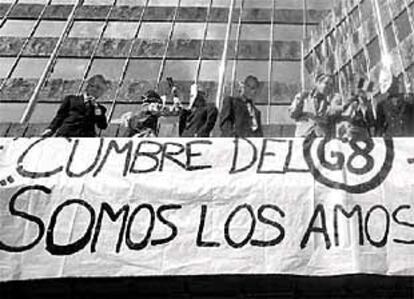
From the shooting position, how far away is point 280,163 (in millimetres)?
5586

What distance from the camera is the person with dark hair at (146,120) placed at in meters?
6.66

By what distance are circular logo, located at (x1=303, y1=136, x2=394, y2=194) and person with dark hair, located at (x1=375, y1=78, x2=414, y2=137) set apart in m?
0.71

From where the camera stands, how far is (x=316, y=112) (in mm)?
6344

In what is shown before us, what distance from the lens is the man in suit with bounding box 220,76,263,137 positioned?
21.9ft

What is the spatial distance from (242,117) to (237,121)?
0.22 feet

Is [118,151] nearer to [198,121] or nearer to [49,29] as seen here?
[198,121]

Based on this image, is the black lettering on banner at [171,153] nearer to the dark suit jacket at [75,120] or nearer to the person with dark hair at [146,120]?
the person with dark hair at [146,120]

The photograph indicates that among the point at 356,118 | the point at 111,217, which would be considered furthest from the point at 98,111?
the point at 356,118

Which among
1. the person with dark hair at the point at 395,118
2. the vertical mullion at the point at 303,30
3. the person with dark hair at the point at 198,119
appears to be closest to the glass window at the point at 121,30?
the vertical mullion at the point at 303,30

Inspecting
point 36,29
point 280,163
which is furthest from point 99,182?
point 36,29

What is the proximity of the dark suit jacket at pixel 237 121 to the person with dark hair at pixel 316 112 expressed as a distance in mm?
466

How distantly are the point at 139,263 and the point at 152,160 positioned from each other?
0.93 m

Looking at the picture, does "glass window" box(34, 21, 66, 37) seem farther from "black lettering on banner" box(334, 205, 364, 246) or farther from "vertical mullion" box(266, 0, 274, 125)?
"black lettering on banner" box(334, 205, 364, 246)

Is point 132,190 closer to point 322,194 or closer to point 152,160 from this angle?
point 152,160
